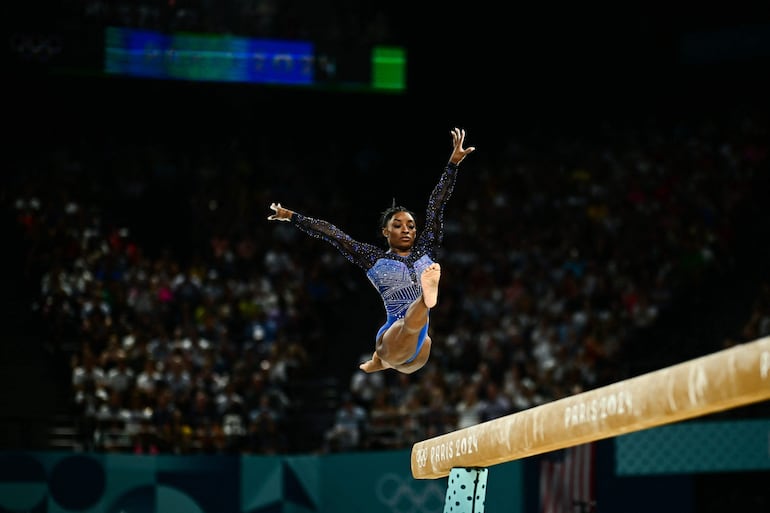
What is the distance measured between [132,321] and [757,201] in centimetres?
842

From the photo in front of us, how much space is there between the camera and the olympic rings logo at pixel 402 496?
11922 millimetres

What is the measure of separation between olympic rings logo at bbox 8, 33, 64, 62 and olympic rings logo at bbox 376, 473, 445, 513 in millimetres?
8187

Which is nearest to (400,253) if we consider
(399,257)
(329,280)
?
(399,257)

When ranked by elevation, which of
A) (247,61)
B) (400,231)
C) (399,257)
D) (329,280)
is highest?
(247,61)

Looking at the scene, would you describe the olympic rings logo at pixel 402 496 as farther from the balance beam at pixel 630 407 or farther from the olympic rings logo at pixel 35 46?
the olympic rings logo at pixel 35 46

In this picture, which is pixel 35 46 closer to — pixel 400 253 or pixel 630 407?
pixel 400 253

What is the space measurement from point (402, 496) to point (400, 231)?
19.1ft

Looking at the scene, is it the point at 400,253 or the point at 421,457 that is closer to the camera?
the point at 421,457

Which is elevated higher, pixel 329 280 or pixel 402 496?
pixel 329 280

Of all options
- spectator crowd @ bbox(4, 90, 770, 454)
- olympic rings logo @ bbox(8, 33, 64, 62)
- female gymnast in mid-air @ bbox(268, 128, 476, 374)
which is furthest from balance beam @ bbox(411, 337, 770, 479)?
olympic rings logo @ bbox(8, 33, 64, 62)

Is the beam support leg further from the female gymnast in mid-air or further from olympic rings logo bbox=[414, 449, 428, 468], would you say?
the female gymnast in mid-air

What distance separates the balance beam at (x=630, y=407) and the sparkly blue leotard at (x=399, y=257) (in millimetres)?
1150

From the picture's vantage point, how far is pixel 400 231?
→ 6.88m

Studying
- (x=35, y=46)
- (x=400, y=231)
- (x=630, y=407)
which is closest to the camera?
(x=630, y=407)
